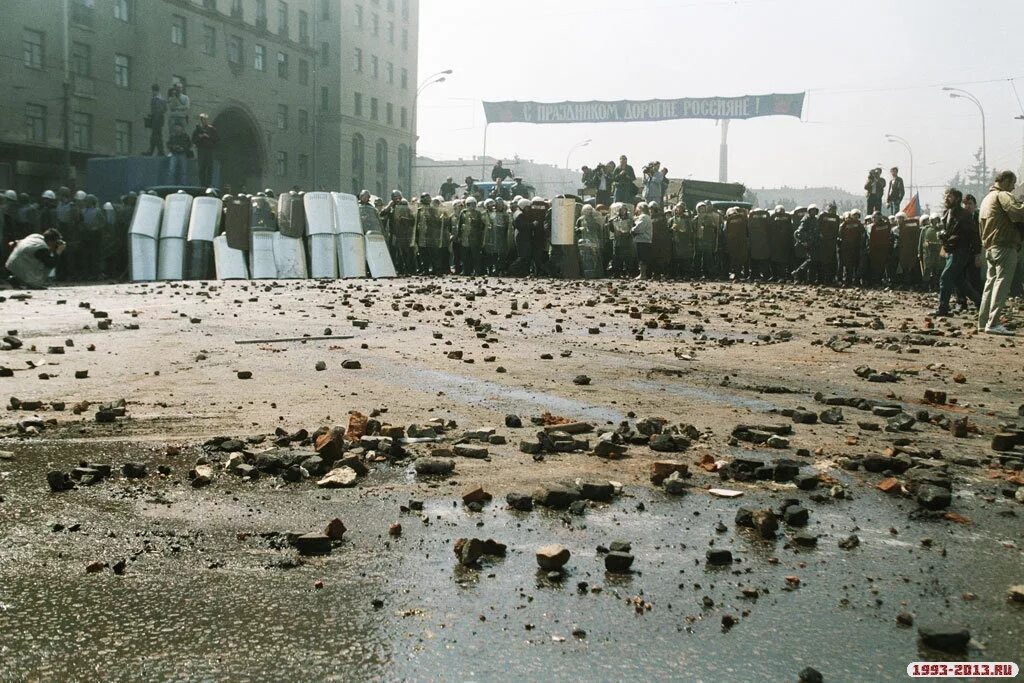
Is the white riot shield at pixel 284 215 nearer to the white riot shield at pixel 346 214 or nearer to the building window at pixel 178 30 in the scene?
the white riot shield at pixel 346 214

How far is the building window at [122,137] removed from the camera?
47125 millimetres

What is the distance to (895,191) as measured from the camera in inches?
1124

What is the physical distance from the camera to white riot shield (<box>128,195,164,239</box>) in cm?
2259

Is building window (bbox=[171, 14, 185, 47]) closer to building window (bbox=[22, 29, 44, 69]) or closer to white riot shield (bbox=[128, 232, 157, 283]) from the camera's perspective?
building window (bbox=[22, 29, 44, 69])

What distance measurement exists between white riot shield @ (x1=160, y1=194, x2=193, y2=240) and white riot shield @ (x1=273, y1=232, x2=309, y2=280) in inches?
85.0

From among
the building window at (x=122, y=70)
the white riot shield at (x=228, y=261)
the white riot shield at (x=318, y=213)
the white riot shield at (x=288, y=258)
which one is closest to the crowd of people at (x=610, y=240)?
the white riot shield at (x=318, y=213)

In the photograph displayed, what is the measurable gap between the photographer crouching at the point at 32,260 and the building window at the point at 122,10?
A: 1267 inches

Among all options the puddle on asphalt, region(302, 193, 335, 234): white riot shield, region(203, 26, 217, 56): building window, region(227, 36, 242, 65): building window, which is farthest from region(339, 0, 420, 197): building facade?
the puddle on asphalt

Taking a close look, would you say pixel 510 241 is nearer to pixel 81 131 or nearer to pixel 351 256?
pixel 351 256

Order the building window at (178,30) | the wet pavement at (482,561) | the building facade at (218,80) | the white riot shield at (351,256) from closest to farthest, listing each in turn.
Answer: the wet pavement at (482,561), the white riot shield at (351,256), the building facade at (218,80), the building window at (178,30)

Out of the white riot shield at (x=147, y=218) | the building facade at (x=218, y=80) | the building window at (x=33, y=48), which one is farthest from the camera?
the building facade at (x=218, y=80)

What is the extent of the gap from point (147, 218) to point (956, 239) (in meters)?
17.1

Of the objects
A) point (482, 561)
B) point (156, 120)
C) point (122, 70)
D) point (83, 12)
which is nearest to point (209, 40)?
point (122, 70)

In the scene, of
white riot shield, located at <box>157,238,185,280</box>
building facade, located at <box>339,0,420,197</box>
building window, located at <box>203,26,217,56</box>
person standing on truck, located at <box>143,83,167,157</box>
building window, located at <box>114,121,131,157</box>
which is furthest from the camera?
building facade, located at <box>339,0,420,197</box>
